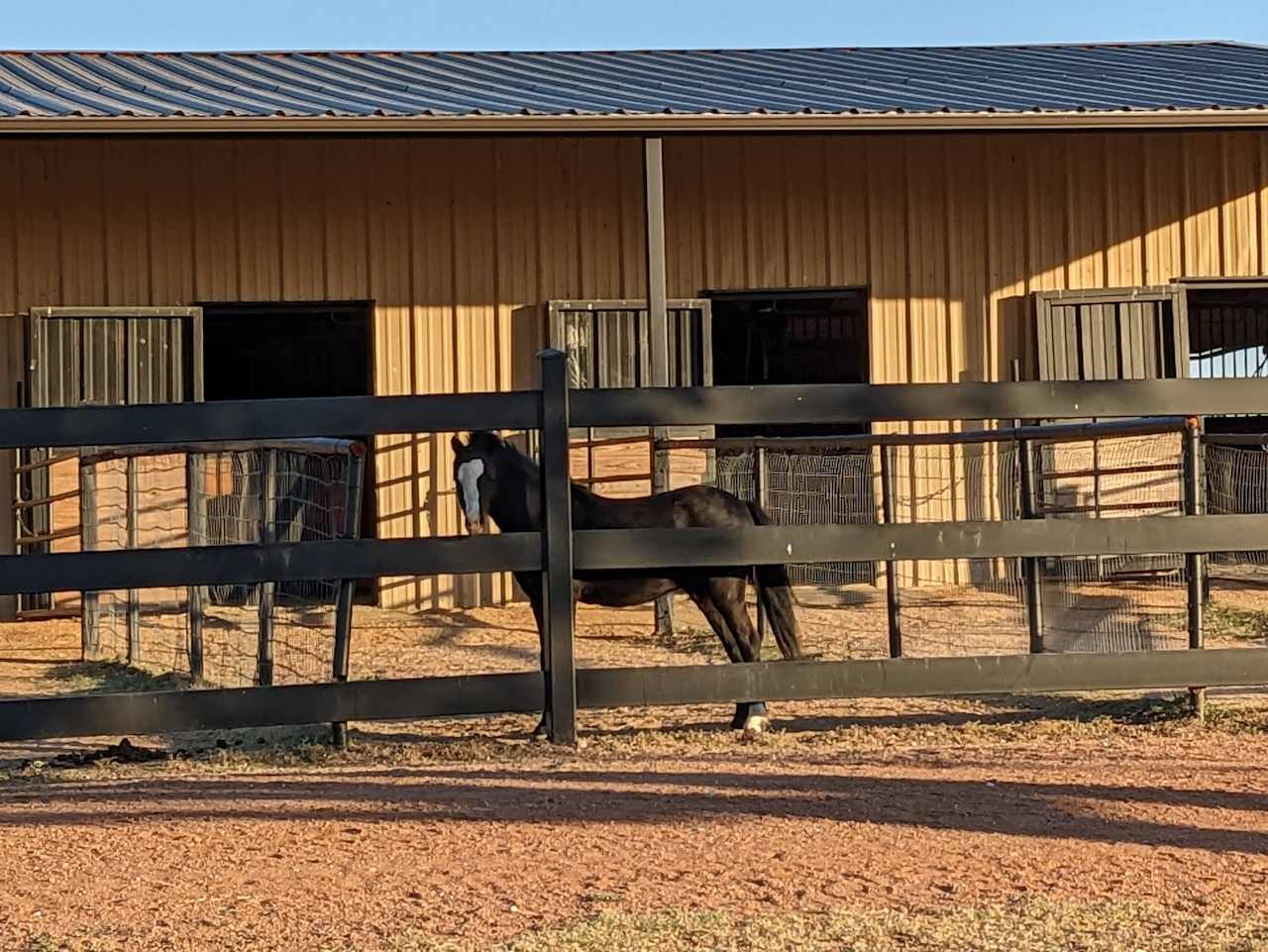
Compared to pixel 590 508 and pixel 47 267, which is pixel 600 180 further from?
pixel 590 508

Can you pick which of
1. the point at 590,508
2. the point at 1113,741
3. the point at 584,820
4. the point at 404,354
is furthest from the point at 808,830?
the point at 404,354

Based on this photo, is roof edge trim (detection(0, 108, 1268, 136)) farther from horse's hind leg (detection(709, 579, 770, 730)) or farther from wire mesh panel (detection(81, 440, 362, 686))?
horse's hind leg (detection(709, 579, 770, 730))

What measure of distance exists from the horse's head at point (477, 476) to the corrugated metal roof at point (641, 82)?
131 inches

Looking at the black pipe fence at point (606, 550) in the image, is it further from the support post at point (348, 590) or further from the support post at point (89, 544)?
the support post at point (89, 544)

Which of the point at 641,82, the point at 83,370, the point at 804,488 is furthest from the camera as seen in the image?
the point at 641,82

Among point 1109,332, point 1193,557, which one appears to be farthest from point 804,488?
point 1193,557

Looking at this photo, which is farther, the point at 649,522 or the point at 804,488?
the point at 804,488

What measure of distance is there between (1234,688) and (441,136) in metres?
6.07

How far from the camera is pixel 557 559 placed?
22.1 feet

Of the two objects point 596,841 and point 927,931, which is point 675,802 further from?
point 927,931

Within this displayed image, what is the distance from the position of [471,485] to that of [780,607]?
5.32ft

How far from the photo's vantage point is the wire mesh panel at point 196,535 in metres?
10.4

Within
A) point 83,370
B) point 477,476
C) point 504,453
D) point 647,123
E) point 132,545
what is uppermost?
point 647,123

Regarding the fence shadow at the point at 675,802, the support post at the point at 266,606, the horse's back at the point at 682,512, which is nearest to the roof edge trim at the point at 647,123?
the support post at the point at 266,606
